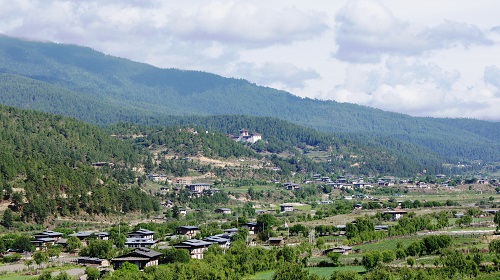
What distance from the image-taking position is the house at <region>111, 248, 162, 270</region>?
66.9 m

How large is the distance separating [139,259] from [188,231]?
23846mm

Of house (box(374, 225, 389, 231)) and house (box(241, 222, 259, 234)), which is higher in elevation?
house (box(374, 225, 389, 231))

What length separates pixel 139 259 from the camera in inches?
2633

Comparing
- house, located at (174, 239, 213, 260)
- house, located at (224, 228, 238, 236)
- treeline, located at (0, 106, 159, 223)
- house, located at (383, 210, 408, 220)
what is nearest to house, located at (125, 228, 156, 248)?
house, located at (174, 239, 213, 260)

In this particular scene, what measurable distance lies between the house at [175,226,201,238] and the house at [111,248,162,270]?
68.7ft

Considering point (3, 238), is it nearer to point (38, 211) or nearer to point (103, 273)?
point (38, 211)

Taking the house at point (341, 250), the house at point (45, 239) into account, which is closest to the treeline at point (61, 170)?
the house at point (45, 239)

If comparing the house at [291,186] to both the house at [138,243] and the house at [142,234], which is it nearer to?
the house at [142,234]

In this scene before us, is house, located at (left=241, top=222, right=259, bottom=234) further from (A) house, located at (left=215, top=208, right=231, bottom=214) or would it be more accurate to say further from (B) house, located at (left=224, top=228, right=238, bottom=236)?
(A) house, located at (left=215, top=208, right=231, bottom=214)

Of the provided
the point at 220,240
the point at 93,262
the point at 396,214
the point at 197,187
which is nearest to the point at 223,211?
the point at 197,187

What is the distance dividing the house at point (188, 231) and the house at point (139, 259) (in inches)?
825

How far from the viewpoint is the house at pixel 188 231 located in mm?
90206

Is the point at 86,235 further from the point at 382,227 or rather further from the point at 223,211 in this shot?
the point at 223,211

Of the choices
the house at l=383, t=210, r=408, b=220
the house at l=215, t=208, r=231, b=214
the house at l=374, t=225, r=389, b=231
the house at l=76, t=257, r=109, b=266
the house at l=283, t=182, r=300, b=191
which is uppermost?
the house at l=283, t=182, r=300, b=191
